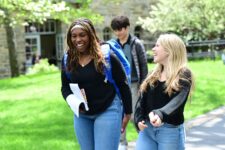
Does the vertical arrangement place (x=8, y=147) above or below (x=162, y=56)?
below

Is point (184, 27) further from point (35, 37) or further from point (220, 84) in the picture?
point (220, 84)

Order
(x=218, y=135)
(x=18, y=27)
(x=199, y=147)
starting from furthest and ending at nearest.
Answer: (x=18, y=27) → (x=218, y=135) → (x=199, y=147)

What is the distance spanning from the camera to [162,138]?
157 inches

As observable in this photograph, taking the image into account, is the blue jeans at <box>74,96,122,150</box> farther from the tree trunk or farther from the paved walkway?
the tree trunk

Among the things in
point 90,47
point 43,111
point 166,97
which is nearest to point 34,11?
point 43,111

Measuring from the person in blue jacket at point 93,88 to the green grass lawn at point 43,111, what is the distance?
1.29 meters

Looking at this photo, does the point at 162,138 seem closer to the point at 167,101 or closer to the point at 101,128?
Result: the point at 167,101

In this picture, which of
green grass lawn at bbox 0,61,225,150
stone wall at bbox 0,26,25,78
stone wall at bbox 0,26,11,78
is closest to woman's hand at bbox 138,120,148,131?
green grass lawn at bbox 0,61,225,150

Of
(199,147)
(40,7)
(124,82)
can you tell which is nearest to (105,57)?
(124,82)

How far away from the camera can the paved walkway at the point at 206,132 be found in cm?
712

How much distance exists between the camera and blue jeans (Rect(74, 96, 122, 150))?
4.07 metres

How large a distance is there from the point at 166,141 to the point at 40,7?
41.4 ft

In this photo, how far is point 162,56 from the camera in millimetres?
4090

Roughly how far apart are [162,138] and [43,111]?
21.9 ft
